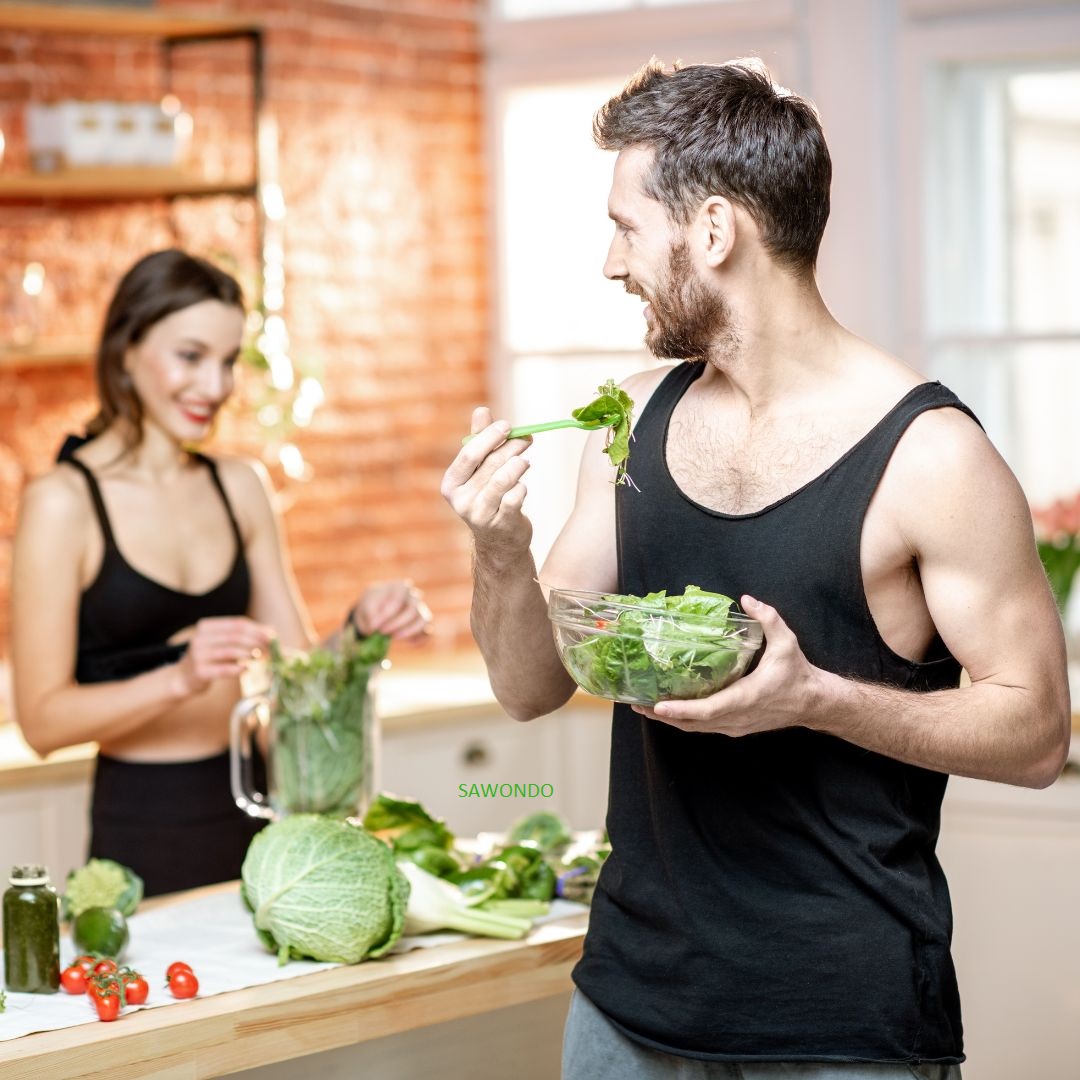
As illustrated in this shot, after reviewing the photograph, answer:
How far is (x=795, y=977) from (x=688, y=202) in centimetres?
80

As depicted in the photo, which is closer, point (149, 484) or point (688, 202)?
point (688, 202)

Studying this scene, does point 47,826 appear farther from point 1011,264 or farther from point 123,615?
point 1011,264

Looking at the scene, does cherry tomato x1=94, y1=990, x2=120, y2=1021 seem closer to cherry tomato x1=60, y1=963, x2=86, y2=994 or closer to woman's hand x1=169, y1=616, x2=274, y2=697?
cherry tomato x1=60, y1=963, x2=86, y2=994

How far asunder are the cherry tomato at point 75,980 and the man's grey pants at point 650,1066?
56 centimetres

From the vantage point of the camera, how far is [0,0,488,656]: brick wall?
4129 millimetres

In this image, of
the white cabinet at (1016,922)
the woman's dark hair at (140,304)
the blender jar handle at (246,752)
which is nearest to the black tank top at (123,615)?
the woman's dark hair at (140,304)

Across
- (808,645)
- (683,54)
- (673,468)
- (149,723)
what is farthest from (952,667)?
(683,54)

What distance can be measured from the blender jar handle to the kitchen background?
1455mm

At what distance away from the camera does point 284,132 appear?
459cm

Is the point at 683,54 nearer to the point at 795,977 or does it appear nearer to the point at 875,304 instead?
the point at 875,304

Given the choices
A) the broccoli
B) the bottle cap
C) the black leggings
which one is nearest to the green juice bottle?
the bottle cap

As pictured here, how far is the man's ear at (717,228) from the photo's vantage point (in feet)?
5.91

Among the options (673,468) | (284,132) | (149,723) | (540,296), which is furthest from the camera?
(540,296)

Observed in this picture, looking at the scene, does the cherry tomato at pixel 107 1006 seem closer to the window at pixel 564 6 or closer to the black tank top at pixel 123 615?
the black tank top at pixel 123 615
